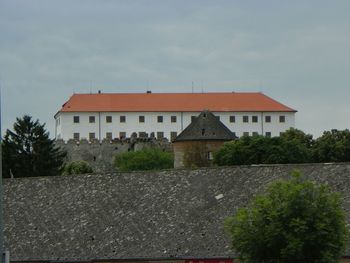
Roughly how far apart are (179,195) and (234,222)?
12.1 meters

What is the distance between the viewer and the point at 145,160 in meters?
153

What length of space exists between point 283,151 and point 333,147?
694 cm

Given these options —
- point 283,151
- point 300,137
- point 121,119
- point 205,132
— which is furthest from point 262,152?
point 121,119

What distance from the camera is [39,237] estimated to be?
4988 cm

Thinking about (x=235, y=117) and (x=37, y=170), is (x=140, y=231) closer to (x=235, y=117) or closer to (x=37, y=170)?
(x=37, y=170)

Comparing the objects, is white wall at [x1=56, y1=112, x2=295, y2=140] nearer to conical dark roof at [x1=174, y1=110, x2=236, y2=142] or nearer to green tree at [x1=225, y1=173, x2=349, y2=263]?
conical dark roof at [x1=174, y1=110, x2=236, y2=142]

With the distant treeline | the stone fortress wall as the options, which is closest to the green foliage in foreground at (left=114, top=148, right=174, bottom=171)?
the stone fortress wall

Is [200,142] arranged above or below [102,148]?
below

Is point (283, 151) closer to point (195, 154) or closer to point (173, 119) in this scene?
point (195, 154)

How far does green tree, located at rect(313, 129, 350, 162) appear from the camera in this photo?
12850cm

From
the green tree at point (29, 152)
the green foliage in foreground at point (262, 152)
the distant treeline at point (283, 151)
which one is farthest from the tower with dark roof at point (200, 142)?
the green tree at point (29, 152)

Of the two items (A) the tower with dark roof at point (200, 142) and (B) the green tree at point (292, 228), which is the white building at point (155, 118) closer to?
(A) the tower with dark roof at point (200, 142)

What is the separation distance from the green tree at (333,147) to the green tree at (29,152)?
26937 mm

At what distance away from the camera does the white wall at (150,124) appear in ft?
638
